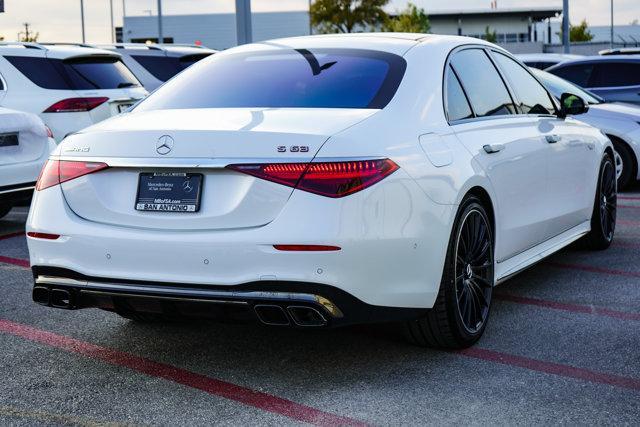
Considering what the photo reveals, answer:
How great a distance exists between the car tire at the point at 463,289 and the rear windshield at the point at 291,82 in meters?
0.72

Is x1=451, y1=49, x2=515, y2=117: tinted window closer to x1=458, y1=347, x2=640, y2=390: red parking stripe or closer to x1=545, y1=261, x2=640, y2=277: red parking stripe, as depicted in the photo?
x1=458, y1=347, x2=640, y2=390: red parking stripe

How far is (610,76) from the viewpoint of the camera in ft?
47.7

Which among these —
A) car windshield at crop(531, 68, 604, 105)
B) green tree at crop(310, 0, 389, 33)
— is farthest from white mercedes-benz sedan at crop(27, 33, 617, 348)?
green tree at crop(310, 0, 389, 33)

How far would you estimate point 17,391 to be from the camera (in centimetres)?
460

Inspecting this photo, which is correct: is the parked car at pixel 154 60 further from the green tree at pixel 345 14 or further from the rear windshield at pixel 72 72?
the green tree at pixel 345 14

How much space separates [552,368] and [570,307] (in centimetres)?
138

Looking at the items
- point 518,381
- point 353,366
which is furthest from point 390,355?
point 518,381

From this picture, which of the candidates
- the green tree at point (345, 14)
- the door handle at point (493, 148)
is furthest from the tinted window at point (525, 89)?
the green tree at point (345, 14)

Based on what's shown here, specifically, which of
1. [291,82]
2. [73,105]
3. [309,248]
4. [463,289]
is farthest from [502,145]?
[73,105]

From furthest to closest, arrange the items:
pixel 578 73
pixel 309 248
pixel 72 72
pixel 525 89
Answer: pixel 578 73 → pixel 72 72 → pixel 525 89 → pixel 309 248

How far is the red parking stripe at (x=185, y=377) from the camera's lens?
4238 mm

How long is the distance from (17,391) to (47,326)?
124cm

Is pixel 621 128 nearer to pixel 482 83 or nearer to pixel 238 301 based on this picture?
pixel 482 83

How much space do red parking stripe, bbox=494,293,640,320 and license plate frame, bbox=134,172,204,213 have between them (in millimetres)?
2607
